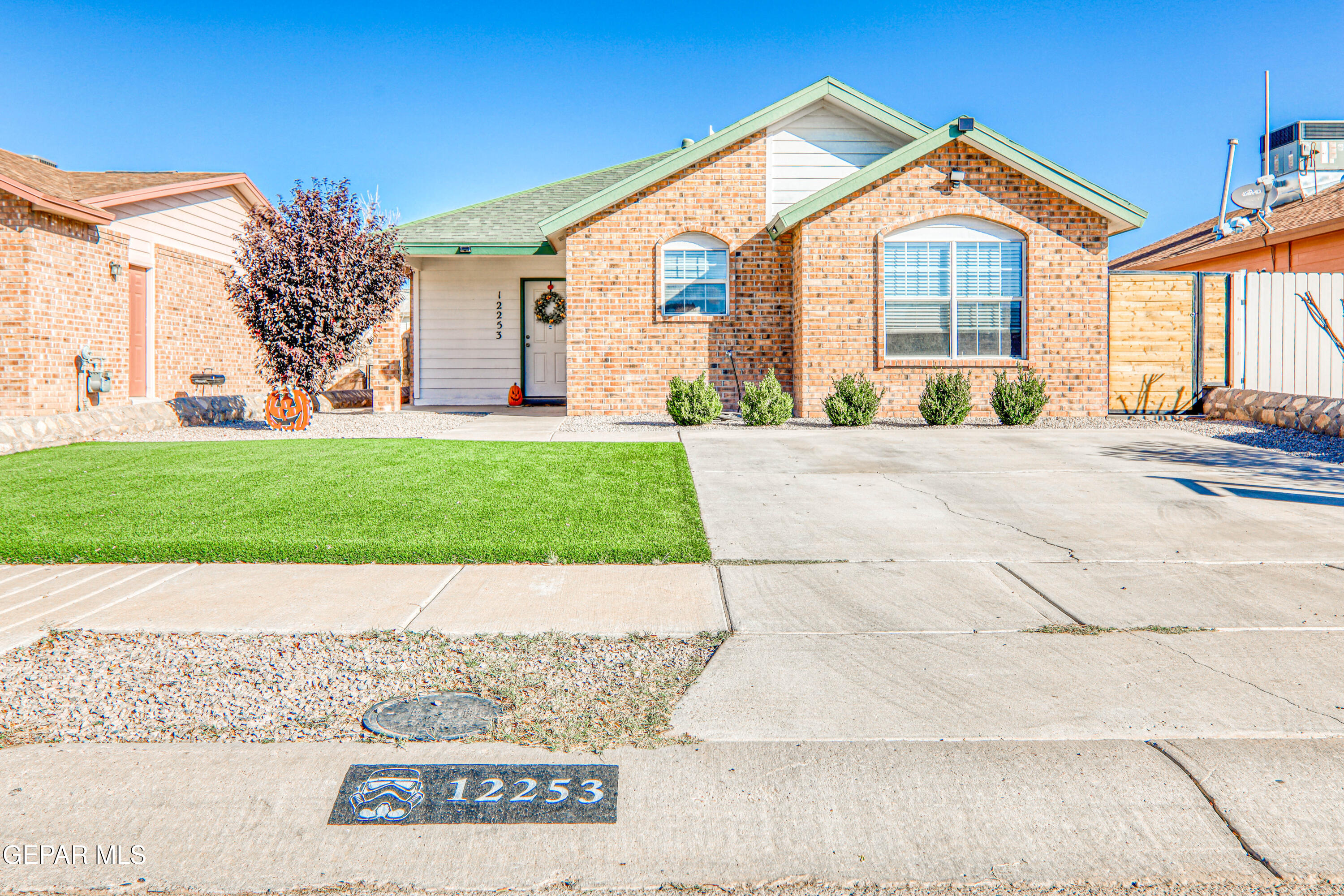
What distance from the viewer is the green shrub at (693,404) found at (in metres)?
12.2

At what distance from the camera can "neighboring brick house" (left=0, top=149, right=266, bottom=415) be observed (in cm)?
1238

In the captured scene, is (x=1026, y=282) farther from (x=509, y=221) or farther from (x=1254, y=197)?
(x=1254, y=197)

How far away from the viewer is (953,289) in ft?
44.4

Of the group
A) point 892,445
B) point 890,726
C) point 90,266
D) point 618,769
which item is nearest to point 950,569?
point 890,726

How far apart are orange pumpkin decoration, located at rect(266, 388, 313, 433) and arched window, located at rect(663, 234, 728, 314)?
612 cm

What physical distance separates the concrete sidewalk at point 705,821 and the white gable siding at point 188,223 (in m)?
13.7

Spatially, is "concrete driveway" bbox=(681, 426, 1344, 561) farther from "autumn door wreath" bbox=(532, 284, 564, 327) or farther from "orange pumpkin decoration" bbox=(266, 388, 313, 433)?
"autumn door wreath" bbox=(532, 284, 564, 327)

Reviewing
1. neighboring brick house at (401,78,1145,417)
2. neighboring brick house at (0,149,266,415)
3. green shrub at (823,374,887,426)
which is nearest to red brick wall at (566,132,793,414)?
neighboring brick house at (401,78,1145,417)

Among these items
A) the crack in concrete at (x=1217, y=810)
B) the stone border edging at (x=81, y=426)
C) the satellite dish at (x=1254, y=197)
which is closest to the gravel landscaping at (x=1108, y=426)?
the stone border edging at (x=81, y=426)

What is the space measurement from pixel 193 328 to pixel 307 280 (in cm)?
568

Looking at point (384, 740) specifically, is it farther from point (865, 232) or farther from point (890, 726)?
point (865, 232)

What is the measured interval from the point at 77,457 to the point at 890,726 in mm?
10089

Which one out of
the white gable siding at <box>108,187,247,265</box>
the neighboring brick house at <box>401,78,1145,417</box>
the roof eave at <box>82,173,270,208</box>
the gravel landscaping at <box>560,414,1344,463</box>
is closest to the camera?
the gravel landscaping at <box>560,414,1344,463</box>

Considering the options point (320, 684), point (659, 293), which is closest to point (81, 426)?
point (659, 293)
